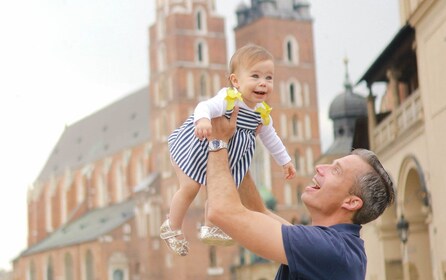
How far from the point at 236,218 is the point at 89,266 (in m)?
84.0

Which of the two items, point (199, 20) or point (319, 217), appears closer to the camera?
point (319, 217)

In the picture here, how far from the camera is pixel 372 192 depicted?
4.57 metres

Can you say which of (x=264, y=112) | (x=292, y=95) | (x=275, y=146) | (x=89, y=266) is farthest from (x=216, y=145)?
(x=89, y=266)

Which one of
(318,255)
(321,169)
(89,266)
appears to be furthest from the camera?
(89,266)

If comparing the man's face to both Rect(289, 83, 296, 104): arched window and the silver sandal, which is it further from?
Rect(289, 83, 296, 104): arched window

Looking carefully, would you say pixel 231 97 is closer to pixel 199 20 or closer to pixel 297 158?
pixel 297 158

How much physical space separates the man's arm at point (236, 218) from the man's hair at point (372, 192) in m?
0.36

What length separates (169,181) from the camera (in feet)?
262

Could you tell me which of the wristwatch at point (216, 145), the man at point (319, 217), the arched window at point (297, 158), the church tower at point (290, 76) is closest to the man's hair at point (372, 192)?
the man at point (319, 217)

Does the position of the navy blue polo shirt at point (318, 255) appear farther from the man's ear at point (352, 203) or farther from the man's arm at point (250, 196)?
the man's arm at point (250, 196)

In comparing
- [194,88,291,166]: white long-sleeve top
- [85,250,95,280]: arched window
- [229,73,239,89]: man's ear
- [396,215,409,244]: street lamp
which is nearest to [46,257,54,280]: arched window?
[85,250,95,280]: arched window

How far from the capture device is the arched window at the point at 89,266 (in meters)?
86.3

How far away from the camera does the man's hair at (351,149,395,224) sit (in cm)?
457

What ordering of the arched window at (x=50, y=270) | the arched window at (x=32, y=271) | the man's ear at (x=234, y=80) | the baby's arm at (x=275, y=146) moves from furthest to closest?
the arched window at (x=32, y=271)
the arched window at (x=50, y=270)
the baby's arm at (x=275, y=146)
the man's ear at (x=234, y=80)
